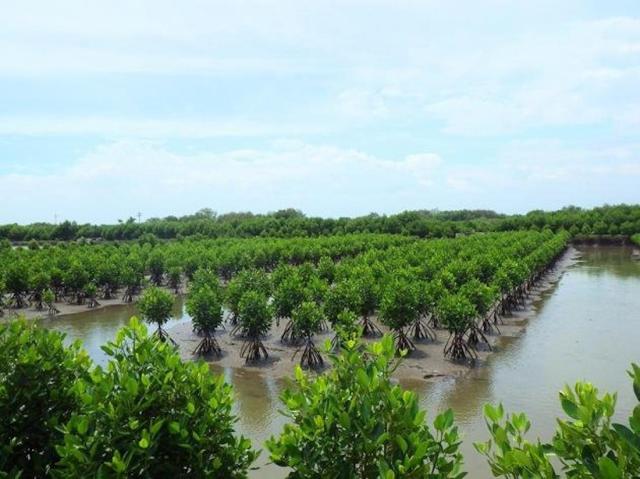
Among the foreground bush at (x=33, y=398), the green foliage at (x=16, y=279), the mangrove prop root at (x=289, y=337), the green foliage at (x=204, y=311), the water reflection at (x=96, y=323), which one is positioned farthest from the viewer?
the green foliage at (x=16, y=279)

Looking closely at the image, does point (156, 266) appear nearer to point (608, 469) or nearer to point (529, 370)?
point (529, 370)

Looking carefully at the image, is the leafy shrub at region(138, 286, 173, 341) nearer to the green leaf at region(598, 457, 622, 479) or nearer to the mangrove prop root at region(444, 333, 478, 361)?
the mangrove prop root at region(444, 333, 478, 361)

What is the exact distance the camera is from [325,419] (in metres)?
4.21

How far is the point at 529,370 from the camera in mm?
15711

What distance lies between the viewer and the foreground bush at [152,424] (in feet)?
14.0

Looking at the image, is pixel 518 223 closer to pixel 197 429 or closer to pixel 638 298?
pixel 638 298

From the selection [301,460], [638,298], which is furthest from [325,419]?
[638,298]

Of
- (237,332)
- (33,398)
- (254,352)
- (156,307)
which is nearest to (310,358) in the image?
(254,352)

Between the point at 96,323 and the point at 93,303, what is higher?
the point at 93,303

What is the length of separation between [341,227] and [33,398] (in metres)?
64.5

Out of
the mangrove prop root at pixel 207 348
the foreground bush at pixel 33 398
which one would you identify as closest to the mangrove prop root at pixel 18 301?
the mangrove prop root at pixel 207 348

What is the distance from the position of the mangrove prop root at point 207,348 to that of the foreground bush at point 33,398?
1233cm

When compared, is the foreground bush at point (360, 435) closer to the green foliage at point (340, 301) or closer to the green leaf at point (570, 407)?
the green leaf at point (570, 407)

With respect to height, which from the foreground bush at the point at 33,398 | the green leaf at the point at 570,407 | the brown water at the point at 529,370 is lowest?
the brown water at the point at 529,370
